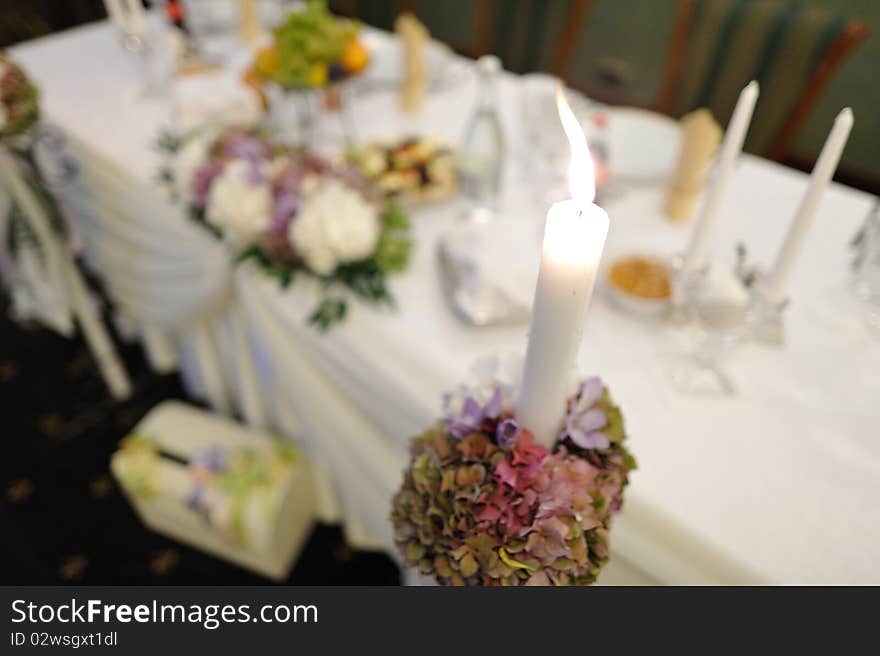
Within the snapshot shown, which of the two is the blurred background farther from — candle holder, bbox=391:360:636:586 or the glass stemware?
candle holder, bbox=391:360:636:586

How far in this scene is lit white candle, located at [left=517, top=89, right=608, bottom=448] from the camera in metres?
0.44

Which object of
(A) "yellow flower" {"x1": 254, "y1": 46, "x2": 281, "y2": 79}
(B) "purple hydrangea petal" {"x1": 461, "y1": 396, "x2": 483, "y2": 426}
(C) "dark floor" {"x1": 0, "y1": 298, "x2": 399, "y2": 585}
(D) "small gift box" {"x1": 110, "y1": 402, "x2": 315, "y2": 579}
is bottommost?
(C) "dark floor" {"x1": 0, "y1": 298, "x2": 399, "y2": 585}

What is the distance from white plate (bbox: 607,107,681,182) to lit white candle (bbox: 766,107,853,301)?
1.68 feet

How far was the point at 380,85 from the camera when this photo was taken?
5.98ft

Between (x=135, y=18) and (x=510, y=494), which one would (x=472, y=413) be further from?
(x=135, y=18)

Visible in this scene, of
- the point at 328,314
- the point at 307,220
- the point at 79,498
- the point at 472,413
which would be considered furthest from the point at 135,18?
the point at 472,413

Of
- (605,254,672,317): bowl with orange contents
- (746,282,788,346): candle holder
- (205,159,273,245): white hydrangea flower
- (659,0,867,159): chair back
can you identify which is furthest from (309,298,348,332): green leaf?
(659,0,867,159): chair back

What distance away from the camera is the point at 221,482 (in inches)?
57.8

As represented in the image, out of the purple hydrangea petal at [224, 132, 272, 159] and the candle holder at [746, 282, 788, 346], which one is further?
the purple hydrangea petal at [224, 132, 272, 159]

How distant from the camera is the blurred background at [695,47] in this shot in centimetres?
Result: 174

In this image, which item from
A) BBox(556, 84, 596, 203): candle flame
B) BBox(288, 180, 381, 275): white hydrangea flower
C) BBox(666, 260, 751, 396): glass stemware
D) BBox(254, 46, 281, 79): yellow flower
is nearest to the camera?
BBox(556, 84, 596, 203): candle flame

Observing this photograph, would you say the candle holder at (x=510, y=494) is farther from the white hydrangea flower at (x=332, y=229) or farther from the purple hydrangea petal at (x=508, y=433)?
the white hydrangea flower at (x=332, y=229)

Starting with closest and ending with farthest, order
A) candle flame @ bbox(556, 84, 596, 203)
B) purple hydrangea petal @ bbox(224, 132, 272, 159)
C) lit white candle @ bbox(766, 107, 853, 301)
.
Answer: candle flame @ bbox(556, 84, 596, 203), lit white candle @ bbox(766, 107, 853, 301), purple hydrangea petal @ bbox(224, 132, 272, 159)

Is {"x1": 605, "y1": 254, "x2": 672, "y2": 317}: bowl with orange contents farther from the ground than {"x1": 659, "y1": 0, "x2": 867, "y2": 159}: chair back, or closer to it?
closer to it
